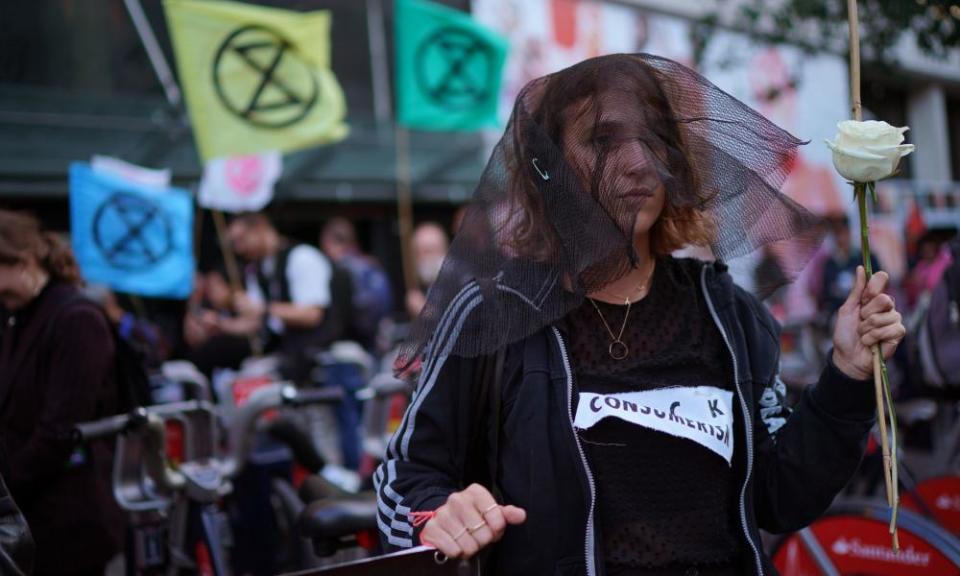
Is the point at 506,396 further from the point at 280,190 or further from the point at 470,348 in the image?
the point at 280,190

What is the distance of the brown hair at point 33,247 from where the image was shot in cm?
370

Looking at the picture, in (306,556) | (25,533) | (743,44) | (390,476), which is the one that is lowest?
(306,556)

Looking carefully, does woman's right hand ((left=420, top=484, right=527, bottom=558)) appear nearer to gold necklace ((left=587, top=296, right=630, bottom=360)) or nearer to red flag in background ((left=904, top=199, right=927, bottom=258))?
gold necklace ((left=587, top=296, right=630, bottom=360))

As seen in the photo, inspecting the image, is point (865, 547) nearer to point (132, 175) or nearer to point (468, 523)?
point (468, 523)

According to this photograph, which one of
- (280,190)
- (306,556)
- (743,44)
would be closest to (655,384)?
(306,556)

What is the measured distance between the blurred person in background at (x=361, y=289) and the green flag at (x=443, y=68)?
4.53 ft

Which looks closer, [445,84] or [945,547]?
[945,547]

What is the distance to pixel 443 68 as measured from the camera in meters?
7.77

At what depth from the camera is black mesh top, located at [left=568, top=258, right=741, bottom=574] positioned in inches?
73.6

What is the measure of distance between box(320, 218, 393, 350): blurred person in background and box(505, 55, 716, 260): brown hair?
6.19 m

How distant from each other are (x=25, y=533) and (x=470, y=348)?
112cm

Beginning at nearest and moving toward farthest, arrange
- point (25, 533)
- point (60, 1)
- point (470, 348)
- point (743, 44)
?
point (470, 348) < point (25, 533) < point (60, 1) < point (743, 44)

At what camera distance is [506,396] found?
6.29 ft

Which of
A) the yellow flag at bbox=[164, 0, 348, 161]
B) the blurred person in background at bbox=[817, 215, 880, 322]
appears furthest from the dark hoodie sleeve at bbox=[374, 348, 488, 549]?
the blurred person in background at bbox=[817, 215, 880, 322]
